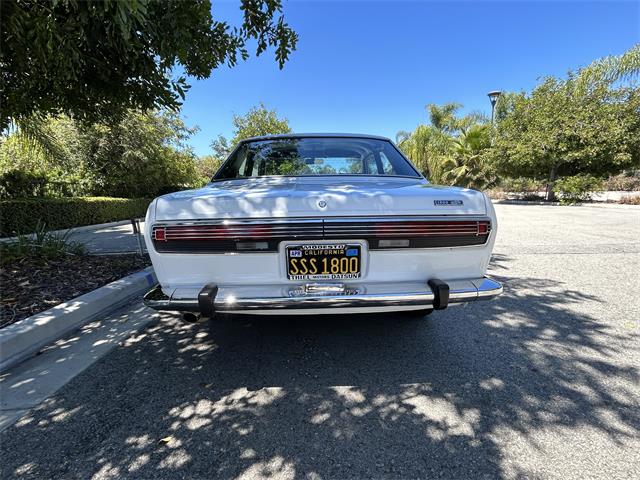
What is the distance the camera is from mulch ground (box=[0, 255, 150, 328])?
315cm

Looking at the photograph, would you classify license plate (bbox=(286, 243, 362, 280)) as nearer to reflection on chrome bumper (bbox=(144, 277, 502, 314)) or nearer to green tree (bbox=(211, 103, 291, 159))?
reflection on chrome bumper (bbox=(144, 277, 502, 314))

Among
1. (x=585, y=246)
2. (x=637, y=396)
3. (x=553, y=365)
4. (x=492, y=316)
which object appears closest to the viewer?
(x=637, y=396)

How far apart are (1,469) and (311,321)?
2119 millimetres

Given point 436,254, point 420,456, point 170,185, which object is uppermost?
point 170,185

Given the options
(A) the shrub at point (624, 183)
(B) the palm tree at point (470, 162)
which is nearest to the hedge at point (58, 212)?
(B) the palm tree at point (470, 162)

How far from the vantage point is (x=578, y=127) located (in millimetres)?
14859

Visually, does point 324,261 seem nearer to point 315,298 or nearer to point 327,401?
point 315,298

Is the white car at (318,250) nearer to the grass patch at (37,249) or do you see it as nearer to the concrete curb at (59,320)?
the concrete curb at (59,320)

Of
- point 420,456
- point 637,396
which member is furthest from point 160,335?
point 637,396

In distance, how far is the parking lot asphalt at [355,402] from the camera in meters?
1.56

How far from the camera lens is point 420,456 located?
5.21 feet

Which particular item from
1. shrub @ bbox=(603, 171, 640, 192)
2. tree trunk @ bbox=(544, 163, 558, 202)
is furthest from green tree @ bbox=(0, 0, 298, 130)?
shrub @ bbox=(603, 171, 640, 192)

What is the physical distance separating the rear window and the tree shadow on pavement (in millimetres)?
1492

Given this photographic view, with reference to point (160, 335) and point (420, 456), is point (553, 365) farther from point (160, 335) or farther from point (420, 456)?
point (160, 335)
